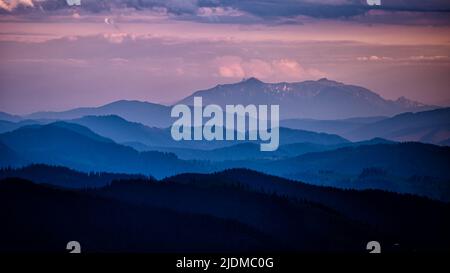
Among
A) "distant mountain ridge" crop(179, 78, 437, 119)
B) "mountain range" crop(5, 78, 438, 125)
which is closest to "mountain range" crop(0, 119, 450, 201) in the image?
"mountain range" crop(5, 78, 438, 125)

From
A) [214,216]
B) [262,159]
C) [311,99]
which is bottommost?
[214,216]

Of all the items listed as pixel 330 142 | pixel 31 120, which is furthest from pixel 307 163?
pixel 31 120

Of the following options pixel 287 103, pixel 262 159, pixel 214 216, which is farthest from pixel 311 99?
pixel 214 216

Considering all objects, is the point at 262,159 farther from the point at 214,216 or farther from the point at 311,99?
the point at 214,216

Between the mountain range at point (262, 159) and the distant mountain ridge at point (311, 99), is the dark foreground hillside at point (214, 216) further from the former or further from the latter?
the distant mountain ridge at point (311, 99)

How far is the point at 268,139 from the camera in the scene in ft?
72.1

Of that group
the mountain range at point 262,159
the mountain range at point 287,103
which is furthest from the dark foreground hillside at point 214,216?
the mountain range at point 287,103

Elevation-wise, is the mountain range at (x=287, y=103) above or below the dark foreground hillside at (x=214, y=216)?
above

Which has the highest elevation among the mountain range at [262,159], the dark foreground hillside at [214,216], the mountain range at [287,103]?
the mountain range at [287,103]

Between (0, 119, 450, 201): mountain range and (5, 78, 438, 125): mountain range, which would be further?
(0, 119, 450, 201): mountain range

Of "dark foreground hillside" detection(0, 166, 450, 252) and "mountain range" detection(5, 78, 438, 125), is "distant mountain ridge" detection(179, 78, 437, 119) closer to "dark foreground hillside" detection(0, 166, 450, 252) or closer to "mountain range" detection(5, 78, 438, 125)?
"mountain range" detection(5, 78, 438, 125)
